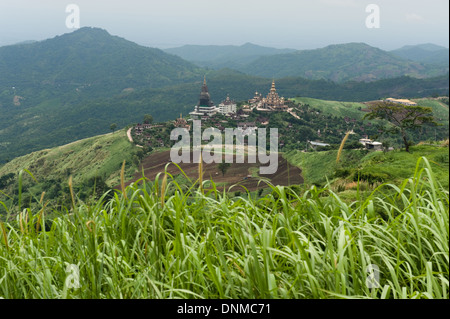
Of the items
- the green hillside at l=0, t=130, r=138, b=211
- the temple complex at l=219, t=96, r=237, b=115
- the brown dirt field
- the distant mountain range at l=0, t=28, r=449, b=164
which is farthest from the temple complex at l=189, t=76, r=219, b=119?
the distant mountain range at l=0, t=28, r=449, b=164

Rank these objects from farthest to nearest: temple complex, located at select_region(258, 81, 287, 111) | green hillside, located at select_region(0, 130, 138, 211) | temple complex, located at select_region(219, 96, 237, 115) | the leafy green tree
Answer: temple complex, located at select_region(219, 96, 237, 115)
temple complex, located at select_region(258, 81, 287, 111)
green hillside, located at select_region(0, 130, 138, 211)
the leafy green tree

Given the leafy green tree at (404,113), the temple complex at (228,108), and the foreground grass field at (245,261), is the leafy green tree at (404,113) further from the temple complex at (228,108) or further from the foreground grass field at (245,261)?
the temple complex at (228,108)

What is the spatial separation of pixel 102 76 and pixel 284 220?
687 feet

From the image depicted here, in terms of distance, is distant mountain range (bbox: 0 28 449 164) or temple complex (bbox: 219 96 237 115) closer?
temple complex (bbox: 219 96 237 115)

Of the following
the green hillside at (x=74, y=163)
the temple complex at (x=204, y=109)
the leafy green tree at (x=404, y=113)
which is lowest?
the green hillside at (x=74, y=163)

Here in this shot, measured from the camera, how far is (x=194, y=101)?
131m

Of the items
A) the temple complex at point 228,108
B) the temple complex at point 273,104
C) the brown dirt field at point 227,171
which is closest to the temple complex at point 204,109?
the temple complex at point 228,108

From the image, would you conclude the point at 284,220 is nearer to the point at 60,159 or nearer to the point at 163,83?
the point at 60,159

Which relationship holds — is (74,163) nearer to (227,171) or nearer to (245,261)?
(227,171)

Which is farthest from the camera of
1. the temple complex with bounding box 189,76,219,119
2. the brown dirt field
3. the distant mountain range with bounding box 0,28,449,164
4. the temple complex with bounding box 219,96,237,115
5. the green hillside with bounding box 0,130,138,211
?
the distant mountain range with bounding box 0,28,449,164

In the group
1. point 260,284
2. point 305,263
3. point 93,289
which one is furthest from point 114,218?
Result: point 305,263

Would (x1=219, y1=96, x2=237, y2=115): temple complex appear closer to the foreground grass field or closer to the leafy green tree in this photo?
the leafy green tree

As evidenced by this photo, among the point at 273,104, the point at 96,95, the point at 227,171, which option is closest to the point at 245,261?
the point at 227,171

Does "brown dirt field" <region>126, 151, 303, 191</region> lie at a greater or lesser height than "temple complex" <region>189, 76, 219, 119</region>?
lesser
